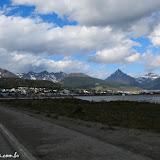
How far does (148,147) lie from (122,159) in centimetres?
300

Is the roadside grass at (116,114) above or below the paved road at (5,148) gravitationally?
below

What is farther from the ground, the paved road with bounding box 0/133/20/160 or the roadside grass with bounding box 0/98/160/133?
the paved road with bounding box 0/133/20/160

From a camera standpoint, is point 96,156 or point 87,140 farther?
point 87,140

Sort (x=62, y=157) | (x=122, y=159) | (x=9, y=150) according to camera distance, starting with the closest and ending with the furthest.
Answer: (x=122, y=159) → (x=62, y=157) → (x=9, y=150)

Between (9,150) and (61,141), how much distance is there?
2642 millimetres

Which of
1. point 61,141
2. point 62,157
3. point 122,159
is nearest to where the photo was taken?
point 122,159

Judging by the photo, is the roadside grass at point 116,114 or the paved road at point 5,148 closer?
the paved road at point 5,148

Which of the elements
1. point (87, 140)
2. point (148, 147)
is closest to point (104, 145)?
point (87, 140)

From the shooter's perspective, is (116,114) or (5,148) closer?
(5,148)

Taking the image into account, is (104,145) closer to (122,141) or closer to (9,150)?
(122,141)

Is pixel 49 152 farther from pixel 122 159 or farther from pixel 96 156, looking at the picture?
pixel 122 159

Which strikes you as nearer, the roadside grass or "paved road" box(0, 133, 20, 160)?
"paved road" box(0, 133, 20, 160)

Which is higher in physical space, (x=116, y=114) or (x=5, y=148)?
(x=5, y=148)

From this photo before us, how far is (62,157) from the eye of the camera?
782 cm
